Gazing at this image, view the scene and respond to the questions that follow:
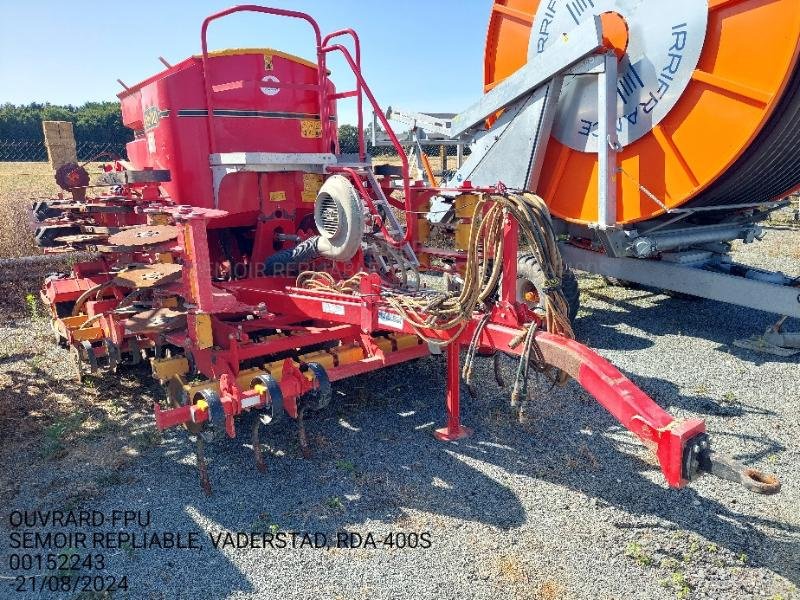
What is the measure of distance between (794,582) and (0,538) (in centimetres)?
388

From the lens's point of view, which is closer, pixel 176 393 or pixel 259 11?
pixel 176 393

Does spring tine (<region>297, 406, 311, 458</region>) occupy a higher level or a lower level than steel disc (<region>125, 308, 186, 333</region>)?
lower

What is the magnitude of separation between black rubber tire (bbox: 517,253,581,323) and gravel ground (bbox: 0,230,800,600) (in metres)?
0.92

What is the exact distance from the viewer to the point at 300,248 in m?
4.70

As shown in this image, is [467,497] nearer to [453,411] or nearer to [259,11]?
[453,411]

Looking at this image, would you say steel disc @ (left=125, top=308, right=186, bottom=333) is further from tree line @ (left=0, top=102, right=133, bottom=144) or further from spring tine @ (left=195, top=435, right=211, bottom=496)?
tree line @ (left=0, top=102, right=133, bottom=144)

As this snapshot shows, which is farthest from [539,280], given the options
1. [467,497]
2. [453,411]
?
[467,497]

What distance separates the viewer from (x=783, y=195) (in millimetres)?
5828

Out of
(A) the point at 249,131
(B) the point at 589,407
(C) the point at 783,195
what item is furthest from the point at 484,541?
(C) the point at 783,195

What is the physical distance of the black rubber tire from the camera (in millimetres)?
5809

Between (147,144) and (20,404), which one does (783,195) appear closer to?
(147,144)

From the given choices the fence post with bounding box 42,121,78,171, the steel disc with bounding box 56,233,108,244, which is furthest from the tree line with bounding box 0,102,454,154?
the steel disc with bounding box 56,233,108,244

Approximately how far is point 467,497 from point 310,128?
331cm

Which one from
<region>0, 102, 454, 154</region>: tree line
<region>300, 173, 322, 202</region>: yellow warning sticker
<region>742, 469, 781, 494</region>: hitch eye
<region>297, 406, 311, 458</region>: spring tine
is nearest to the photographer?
<region>742, 469, 781, 494</region>: hitch eye
